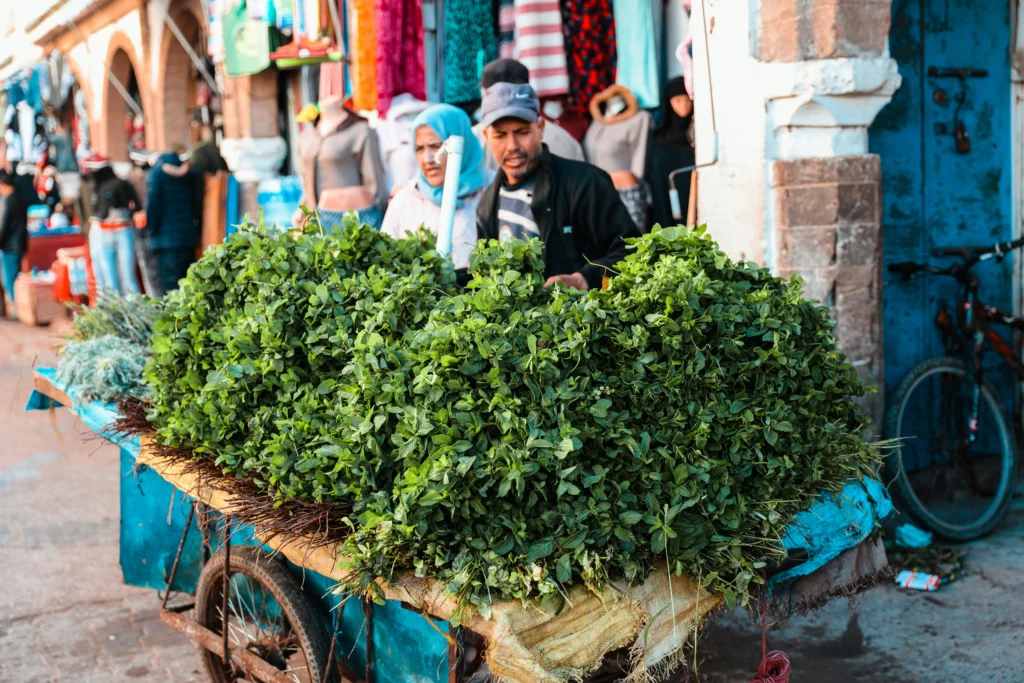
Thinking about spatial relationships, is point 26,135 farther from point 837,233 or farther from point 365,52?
point 837,233

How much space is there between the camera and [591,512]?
2.27 m

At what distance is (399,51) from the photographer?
270 inches

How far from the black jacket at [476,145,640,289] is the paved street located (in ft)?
4.56

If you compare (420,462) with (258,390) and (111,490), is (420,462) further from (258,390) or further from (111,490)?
(111,490)

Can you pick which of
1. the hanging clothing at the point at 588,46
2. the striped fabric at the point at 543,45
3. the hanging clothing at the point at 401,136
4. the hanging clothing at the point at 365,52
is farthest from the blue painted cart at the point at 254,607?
the hanging clothing at the point at 365,52

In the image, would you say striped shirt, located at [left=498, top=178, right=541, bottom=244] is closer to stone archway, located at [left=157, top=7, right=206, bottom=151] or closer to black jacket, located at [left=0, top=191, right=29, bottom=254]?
stone archway, located at [left=157, top=7, right=206, bottom=151]

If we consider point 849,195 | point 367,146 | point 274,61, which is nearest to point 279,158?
point 274,61

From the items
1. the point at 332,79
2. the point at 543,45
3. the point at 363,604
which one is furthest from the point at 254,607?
the point at 332,79

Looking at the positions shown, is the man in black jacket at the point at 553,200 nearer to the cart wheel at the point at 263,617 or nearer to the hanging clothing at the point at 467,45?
the cart wheel at the point at 263,617

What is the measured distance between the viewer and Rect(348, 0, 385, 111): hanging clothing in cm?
685

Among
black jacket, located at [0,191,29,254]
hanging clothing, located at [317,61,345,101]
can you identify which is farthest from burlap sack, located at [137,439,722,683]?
black jacket, located at [0,191,29,254]

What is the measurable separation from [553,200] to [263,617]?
5.47ft

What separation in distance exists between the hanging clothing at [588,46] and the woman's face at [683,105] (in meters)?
0.60

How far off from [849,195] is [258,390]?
2.63m
